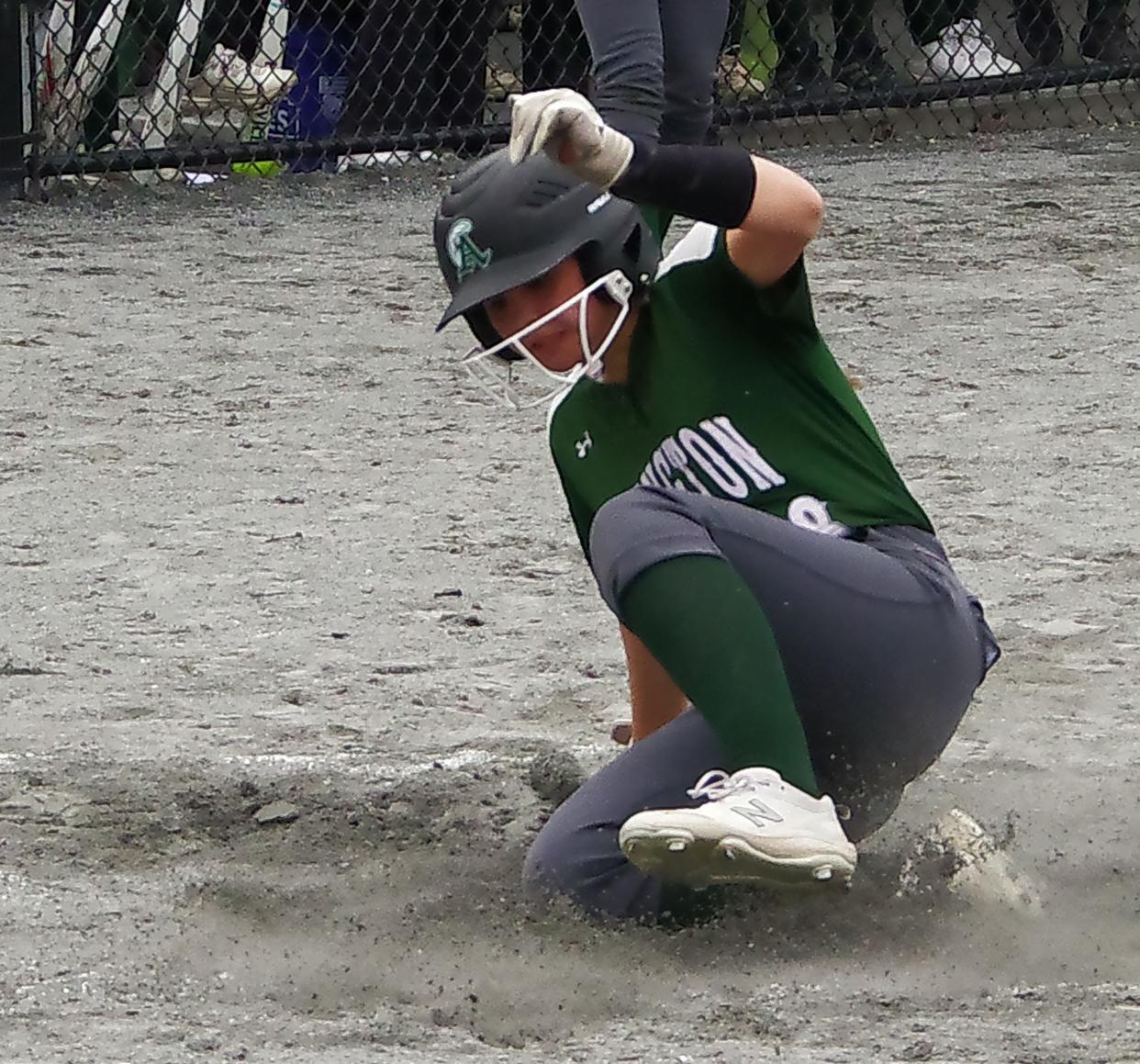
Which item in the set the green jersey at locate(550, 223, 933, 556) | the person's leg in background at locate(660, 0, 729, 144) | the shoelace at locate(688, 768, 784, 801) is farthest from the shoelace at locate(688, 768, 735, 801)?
the person's leg in background at locate(660, 0, 729, 144)

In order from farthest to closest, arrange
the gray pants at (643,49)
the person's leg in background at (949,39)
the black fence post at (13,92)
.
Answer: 1. the person's leg in background at (949,39)
2. the black fence post at (13,92)
3. the gray pants at (643,49)

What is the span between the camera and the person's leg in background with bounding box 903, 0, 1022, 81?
28.2 feet

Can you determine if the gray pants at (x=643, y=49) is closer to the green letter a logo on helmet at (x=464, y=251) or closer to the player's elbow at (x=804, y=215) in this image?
the green letter a logo on helmet at (x=464, y=251)

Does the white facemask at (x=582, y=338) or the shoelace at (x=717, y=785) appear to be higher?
the white facemask at (x=582, y=338)

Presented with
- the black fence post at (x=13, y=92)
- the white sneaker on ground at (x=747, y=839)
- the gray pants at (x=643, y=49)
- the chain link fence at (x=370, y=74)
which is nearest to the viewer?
the white sneaker on ground at (x=747, y=839)

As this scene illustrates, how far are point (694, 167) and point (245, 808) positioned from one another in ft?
3.91

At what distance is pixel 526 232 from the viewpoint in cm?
259

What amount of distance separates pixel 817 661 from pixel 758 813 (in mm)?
270

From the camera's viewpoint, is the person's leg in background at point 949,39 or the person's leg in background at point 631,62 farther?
the person's leg in background at point 949,39

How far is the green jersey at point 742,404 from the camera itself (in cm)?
268

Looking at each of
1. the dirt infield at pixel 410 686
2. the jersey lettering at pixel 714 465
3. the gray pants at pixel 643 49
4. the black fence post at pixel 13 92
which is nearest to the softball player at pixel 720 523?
the jersey lettering at pixel 714 465

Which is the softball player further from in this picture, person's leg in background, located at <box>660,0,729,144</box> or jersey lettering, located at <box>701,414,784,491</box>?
person's leg in background, located at <box>660,0,729,144</box>

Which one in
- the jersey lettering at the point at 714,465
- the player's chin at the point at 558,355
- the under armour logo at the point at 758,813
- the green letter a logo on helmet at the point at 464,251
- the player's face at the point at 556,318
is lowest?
the under armour logo at the point at 758,813

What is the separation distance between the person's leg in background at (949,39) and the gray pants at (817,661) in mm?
6188
